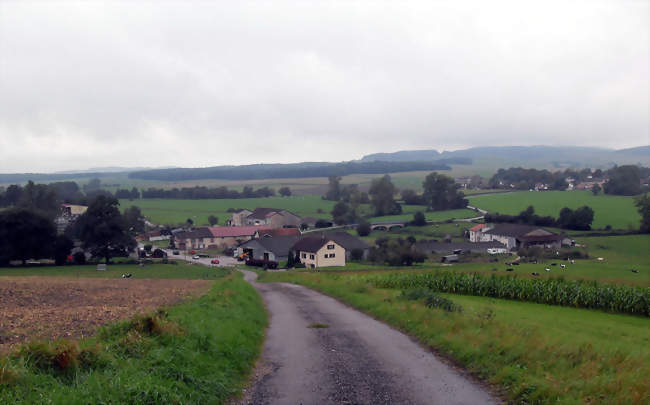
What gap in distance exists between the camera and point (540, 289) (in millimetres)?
30438

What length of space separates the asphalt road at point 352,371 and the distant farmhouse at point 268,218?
106 meters

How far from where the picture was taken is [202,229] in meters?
106

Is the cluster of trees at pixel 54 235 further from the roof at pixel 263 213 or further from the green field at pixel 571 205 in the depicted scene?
the green field at pixel 571 205

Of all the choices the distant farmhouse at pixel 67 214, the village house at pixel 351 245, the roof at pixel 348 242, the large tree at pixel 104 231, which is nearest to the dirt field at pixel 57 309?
the large tree at pixel 104 231

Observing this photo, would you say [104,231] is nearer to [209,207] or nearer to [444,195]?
[209,207]

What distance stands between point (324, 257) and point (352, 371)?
64.3m

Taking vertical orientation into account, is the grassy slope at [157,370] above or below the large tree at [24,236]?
above

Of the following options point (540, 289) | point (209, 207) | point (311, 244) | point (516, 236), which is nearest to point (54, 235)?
point (311, 244)

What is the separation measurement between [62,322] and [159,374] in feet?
26.5

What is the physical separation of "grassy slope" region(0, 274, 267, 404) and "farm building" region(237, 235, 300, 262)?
70010mm

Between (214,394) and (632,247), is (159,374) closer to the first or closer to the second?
(214,394)

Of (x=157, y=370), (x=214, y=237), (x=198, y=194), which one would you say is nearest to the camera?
(x=157, y=370)

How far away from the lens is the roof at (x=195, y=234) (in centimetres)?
10199

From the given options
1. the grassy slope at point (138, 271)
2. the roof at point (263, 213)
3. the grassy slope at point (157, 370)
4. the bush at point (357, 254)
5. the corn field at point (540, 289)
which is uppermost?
the grassy slope at point (157, 370)
